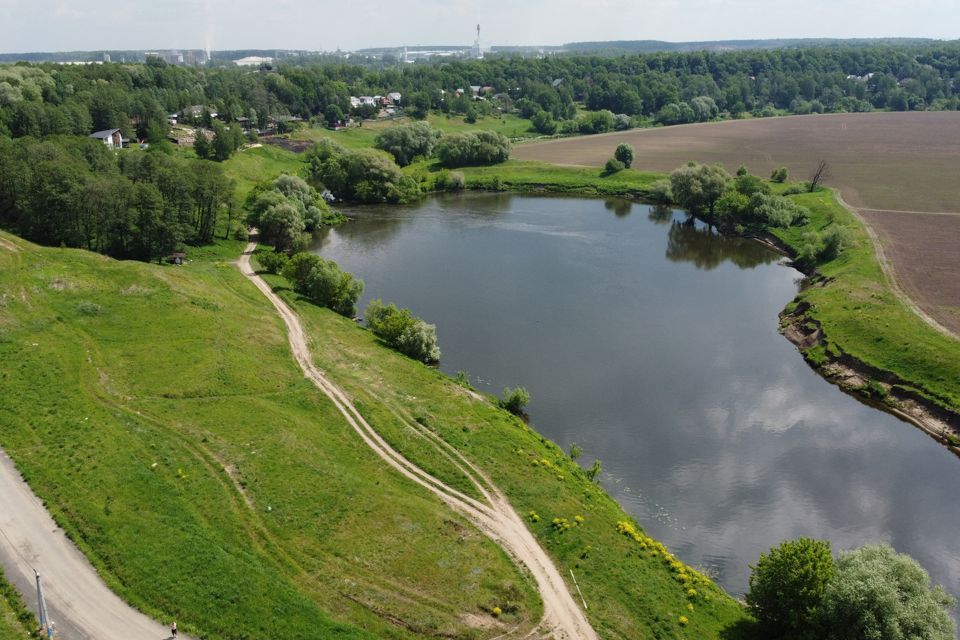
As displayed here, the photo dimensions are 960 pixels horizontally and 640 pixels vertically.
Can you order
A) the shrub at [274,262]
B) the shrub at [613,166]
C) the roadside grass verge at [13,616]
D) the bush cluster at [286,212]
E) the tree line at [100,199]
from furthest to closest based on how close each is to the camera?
the shrub at [613,166] < the bush cluster at [286,212] < the shrub at [274,262] < the tree line at [100,199] < the roadside grass verge at [13,616]

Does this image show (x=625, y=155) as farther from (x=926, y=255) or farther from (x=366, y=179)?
(x=926, y=255)

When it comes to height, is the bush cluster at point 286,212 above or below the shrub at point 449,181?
below

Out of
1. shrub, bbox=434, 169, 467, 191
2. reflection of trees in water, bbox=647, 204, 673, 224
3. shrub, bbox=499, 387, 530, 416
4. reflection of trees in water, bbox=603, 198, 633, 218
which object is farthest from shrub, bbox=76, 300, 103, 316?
reflection of trees in water, bbox=647, 204, 673, 224

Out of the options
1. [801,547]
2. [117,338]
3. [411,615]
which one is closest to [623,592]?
→ [801,547]

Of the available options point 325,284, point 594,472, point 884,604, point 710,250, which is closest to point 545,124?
point 710,250

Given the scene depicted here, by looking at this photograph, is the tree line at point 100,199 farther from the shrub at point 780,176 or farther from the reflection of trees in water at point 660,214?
the shrub at point 780,176

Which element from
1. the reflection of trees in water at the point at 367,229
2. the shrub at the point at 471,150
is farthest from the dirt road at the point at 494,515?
the shrub at the point at 471,150

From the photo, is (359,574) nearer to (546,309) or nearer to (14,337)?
(14,337)
